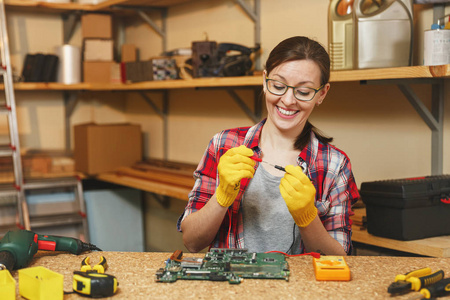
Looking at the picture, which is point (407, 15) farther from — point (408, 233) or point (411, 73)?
point (408, 233)

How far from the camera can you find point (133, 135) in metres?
3.95

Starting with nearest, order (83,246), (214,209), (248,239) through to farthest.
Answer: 1. (83,246)
2. (214,209)
3. (248,239)

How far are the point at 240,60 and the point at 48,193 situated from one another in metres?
1.91

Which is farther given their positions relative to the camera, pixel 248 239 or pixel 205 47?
pixel 205 47

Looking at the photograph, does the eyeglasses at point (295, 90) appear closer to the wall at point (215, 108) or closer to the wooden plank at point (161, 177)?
the wall at point (215, 108)

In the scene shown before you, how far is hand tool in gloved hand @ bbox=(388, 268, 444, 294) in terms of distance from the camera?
1.04 metres

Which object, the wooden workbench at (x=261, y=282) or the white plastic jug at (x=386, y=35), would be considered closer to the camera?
the wooden workbench at (x=261, y=282)

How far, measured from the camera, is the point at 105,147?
12.3 feet

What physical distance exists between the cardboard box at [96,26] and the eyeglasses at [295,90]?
2.65 metres

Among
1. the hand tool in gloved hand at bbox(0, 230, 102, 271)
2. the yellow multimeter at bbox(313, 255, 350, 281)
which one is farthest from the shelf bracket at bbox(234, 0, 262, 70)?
the yellow multimeter at bbox(313, 255, 350, 281)

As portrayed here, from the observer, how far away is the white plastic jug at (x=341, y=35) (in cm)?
217

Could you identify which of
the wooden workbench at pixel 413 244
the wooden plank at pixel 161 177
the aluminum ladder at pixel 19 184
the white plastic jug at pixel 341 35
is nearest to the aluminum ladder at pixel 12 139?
the aluminum ladder at pixel 19 184

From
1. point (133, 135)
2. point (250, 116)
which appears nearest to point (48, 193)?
point (133, 135)

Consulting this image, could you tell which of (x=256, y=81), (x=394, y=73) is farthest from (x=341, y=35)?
(x=256, y=81)
